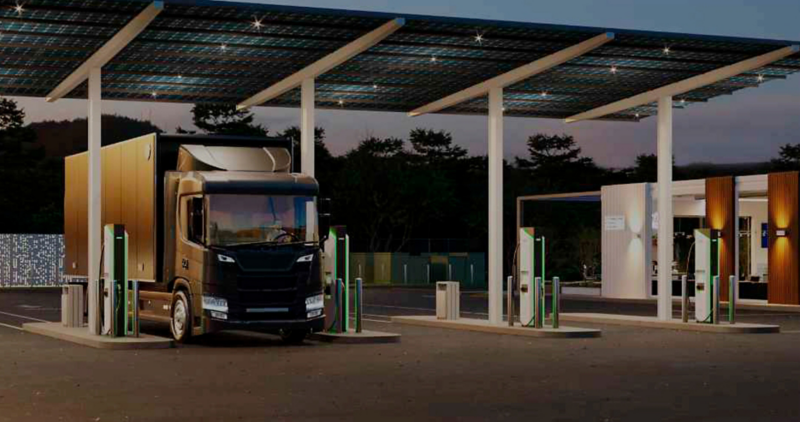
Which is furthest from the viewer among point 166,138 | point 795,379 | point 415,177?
point 415,177

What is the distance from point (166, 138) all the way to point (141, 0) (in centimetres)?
334

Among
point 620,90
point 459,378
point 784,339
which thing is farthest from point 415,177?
point 459,378

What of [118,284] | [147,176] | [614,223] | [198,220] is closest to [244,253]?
[198,220]

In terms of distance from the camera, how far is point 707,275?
25.0 metres

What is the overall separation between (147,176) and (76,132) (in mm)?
67817

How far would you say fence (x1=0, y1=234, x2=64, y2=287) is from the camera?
55156mm

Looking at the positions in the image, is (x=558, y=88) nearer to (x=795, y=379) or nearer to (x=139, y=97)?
(x=139, y=97)

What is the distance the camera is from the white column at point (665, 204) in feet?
82.6

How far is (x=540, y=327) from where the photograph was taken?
75.8 ft

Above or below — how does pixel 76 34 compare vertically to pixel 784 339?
above

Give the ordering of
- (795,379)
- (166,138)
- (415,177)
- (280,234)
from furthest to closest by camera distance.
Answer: (415,177) → (166,138) → (280,234) → (795,379)

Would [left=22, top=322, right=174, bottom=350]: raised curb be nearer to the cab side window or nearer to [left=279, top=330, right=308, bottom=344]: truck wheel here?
the cab side window

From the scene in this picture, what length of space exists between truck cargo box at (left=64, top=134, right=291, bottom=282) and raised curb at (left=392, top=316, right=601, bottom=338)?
16.6 feet

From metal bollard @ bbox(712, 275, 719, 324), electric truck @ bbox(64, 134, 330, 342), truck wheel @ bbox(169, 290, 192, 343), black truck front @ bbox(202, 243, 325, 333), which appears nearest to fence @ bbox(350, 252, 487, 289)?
metal bollard @ bbox(712, 275, 719, 324)
